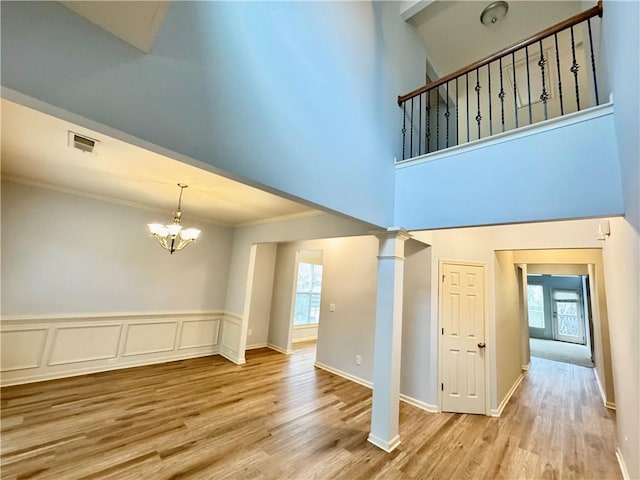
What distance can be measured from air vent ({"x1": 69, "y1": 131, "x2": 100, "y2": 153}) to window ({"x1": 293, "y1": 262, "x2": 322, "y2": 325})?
16.7 feet

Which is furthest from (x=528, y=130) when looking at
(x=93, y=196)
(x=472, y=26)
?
(x=93, y=196)

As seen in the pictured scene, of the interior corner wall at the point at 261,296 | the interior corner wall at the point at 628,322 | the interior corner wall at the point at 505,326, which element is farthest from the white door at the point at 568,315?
the interior corner wall at the point at 261,296

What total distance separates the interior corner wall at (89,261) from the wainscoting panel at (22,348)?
0.27m

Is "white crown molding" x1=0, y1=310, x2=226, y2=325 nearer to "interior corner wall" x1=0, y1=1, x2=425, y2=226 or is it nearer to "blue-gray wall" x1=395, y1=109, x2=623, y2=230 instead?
"interior corner wall" x1=0, y1=1, x2=425, y2=226

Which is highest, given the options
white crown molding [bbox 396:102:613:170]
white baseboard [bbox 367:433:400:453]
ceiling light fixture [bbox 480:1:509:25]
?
ceiling light fixture [bbox 480:1:509:25]

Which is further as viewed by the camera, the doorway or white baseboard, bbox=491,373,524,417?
Answer: the doorway

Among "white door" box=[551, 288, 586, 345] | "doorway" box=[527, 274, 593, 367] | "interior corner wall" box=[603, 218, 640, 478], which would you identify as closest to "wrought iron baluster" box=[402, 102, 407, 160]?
"interior corner wall" box=[603, 218, 640, 478]

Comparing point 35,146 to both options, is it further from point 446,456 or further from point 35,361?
point 446,456

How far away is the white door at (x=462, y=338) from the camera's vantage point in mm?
3494

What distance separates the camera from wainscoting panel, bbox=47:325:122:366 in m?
3.78

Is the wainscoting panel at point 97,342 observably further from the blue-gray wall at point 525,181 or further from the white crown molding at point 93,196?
the blue-gray wall at point 525,181

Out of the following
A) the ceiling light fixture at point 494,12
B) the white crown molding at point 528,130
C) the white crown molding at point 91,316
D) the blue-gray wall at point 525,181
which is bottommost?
the white crown molding at point 91,316

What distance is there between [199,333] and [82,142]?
3.87 meters

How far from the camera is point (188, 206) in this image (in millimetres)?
4391
